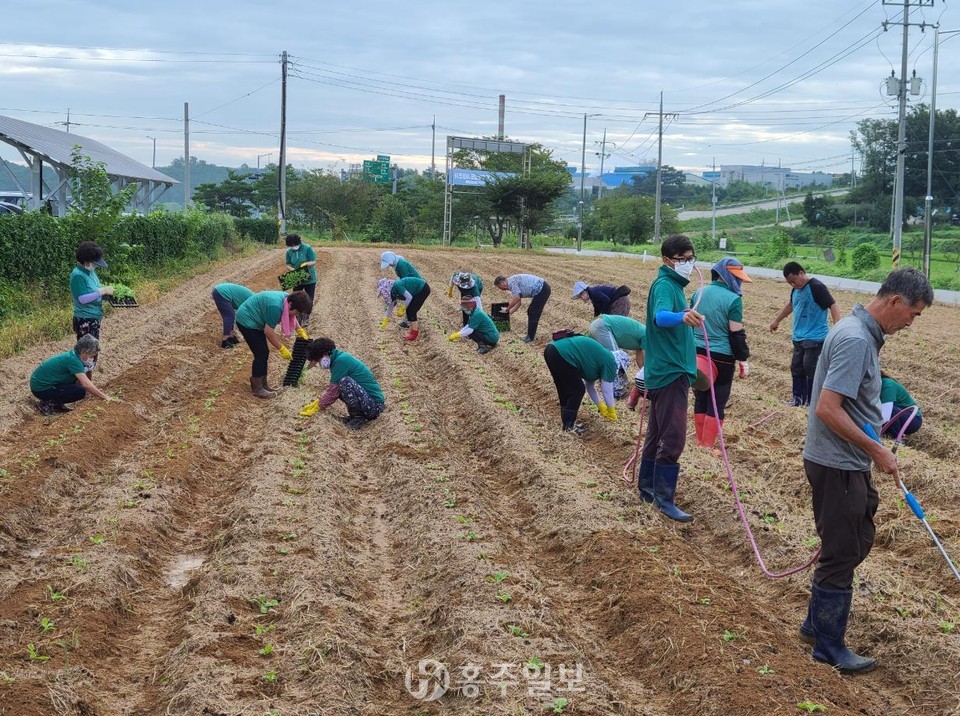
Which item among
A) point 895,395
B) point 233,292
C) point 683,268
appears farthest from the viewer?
point 233,292

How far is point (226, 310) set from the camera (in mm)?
12945

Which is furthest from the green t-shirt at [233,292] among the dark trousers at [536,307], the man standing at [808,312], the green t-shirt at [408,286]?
the man standing at [808,312]

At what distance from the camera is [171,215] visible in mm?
27984

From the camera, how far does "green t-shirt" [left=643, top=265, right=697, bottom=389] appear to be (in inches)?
251

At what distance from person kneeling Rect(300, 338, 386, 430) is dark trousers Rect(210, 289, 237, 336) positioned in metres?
3.55

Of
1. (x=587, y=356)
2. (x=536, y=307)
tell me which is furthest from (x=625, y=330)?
(x=536, y=307)

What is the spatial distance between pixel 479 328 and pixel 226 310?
3515 mm

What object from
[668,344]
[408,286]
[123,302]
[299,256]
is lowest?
[123,302]

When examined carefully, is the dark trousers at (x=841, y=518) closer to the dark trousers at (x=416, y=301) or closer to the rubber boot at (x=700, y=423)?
the rubber boot at (x=700, y=423)

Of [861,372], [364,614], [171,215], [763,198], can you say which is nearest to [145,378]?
[364,614]

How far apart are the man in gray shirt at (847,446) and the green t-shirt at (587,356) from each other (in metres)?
4.36

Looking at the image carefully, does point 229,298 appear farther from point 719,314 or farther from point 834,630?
point 834,630

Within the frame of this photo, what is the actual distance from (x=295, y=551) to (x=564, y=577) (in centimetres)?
167

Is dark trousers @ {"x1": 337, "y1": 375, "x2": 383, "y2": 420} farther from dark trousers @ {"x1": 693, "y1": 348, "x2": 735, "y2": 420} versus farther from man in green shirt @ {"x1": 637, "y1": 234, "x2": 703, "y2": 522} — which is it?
man in green shirt @ {"x1": 637, "y1": 234, "x2": 703, "y2": 522}
